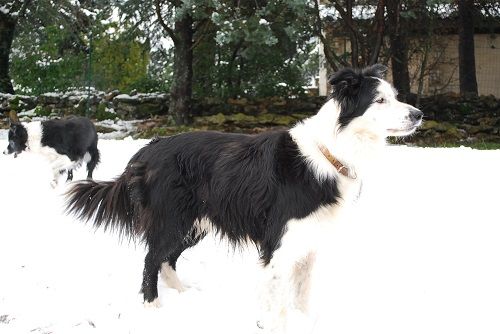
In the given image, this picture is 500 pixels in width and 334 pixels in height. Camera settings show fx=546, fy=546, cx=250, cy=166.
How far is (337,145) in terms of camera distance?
3336mm

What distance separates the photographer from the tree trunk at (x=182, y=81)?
14.4 m

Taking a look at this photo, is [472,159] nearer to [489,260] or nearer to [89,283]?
[489,260]

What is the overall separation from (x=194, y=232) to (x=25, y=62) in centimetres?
1672

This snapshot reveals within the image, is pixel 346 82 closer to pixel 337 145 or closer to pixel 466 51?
pixel 337 145

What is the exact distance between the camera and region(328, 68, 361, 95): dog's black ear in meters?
3.28

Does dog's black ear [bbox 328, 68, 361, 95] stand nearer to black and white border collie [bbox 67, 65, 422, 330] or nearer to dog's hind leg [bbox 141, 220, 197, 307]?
black and white border collie [bbox 67, 65, 422, 330]

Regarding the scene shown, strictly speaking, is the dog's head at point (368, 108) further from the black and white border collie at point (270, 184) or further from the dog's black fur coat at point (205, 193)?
the dog's black fur coat at point (205, 193)

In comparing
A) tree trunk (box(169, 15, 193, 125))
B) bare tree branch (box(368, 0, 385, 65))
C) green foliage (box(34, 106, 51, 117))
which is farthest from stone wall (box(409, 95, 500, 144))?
green foliage (box(34, 106, 51, 117))

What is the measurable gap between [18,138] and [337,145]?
674cm

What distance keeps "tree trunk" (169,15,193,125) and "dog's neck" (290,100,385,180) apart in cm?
1126

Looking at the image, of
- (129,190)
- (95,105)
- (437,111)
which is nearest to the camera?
(129,190)

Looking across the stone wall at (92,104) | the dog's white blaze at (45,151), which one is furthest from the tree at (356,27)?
the dog's white blaze at (45,151)

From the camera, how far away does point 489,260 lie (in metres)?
4.50

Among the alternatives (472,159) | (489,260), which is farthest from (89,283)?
(472,159)
